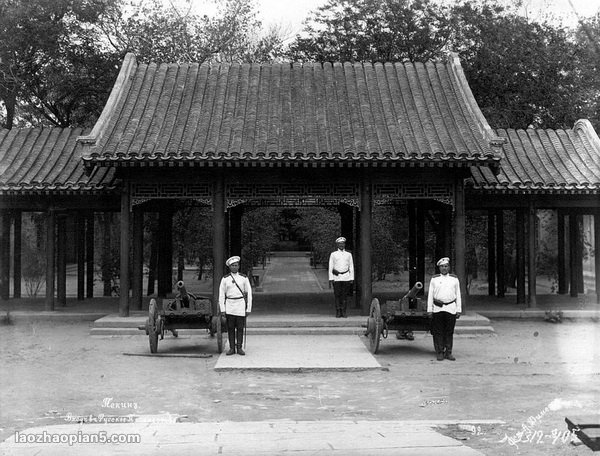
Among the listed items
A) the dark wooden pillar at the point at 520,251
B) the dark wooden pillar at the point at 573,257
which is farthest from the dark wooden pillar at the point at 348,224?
the dark wooden pillar at the point at 573,257

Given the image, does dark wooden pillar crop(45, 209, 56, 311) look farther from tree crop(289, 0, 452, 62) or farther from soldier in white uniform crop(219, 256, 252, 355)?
tree crop(289, 0, 452, 62)

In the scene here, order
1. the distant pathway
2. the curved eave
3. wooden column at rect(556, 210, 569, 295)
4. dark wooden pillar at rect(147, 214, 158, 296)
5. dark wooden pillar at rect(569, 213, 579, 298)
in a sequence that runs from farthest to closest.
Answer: the distant pathway < dark wooden pillar at rect(147, 214, 158, 296) < wooden column at rect(556, 210, 569, 295) < dark wooden pillar at rect(569, 213, 579, 298) < the curved eave

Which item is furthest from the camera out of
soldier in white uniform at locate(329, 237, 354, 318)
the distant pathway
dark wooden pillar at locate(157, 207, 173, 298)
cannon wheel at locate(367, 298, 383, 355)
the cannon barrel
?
the distant pathway

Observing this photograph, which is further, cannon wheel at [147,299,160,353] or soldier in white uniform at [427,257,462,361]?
cannon wheel at [147,299,160,353]

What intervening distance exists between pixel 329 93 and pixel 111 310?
750 cm

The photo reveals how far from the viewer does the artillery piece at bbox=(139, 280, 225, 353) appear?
1189 cm

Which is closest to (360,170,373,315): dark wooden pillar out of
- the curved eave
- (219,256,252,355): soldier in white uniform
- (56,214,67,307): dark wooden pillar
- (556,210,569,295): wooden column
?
the curved eave

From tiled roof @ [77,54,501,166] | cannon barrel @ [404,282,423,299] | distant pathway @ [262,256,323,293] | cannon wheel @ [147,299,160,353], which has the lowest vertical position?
distant pathway @ [262,256,323,293]

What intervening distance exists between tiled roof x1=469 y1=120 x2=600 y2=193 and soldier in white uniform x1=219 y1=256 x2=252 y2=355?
6.47 metres

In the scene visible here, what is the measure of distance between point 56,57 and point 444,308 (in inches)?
848

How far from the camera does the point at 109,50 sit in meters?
28.3

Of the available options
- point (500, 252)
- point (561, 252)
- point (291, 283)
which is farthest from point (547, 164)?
point (291, 283)

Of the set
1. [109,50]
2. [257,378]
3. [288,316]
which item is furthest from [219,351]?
[109,50]

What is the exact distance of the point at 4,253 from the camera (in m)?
18.8
